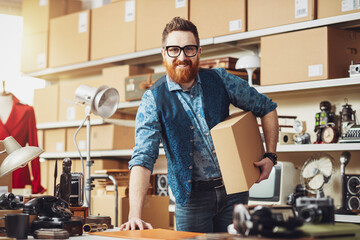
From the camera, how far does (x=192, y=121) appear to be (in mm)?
2049

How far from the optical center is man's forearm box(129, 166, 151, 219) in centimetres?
176

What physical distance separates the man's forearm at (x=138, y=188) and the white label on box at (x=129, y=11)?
242cm

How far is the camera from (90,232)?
1.80 metres

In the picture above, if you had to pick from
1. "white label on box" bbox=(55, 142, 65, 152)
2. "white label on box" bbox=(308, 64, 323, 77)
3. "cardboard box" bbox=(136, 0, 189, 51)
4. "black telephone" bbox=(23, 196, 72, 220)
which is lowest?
"black telephone" bbox=(23, 196, 72, 220)

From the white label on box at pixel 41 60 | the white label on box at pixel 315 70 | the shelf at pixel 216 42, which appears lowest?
the white label on box at pixel 315 70

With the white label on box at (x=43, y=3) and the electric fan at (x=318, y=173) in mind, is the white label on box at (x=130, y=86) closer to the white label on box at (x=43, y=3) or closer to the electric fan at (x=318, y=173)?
the white label on box at (x=43, y=3)

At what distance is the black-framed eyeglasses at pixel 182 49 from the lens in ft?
6.51

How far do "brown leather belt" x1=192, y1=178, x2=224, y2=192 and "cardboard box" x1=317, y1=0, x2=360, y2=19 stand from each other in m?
1.48

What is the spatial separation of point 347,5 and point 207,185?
5.06ft

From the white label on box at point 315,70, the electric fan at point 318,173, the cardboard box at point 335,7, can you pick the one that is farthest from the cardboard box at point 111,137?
the cardboard box at point 335,7

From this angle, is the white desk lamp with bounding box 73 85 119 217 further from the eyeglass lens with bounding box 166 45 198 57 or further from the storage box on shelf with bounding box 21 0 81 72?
the storage box on shelf with bounding box 21 0 81 72

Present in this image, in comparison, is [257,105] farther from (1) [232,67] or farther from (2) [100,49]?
(2) [100,49]

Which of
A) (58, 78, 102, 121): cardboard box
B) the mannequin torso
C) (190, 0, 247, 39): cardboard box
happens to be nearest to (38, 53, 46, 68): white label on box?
(58, 78, 102, 121): cardboard box

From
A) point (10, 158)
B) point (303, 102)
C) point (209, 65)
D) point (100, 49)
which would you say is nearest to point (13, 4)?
point (100, 49)
